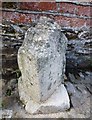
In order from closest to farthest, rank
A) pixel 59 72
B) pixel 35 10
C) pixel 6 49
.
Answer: pixel 59 72 → pixel 35 10 → pixel 6 49

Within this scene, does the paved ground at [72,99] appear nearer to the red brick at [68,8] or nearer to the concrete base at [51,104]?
the concrete base at [51,104]

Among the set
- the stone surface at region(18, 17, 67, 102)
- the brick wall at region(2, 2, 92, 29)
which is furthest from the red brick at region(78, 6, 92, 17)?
the stone surface at region(18, 17, 67, 102)

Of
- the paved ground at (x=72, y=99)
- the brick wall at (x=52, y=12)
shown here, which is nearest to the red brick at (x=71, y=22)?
the brick wall at (x=52, y=12)

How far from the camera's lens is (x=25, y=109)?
1.28m

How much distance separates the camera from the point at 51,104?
125 cm

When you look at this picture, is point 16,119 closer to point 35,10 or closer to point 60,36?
point 60,36

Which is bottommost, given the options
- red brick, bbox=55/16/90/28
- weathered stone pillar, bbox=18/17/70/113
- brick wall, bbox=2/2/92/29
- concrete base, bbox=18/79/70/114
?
concrete base, bbox=18/79/70/114

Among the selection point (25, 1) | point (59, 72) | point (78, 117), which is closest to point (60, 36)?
point (59, 72)

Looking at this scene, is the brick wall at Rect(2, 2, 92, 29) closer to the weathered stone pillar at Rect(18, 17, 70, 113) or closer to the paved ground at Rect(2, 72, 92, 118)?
the weathered stone pillar at Rect(18, 17, 70, 113)

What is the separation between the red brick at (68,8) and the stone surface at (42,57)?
0.20 m

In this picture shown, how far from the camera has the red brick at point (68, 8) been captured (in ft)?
4.42

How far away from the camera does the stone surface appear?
3.69 feet

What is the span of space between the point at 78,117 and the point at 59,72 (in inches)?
9.1

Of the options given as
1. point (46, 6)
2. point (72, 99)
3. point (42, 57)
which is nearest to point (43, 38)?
point (42, 57)
